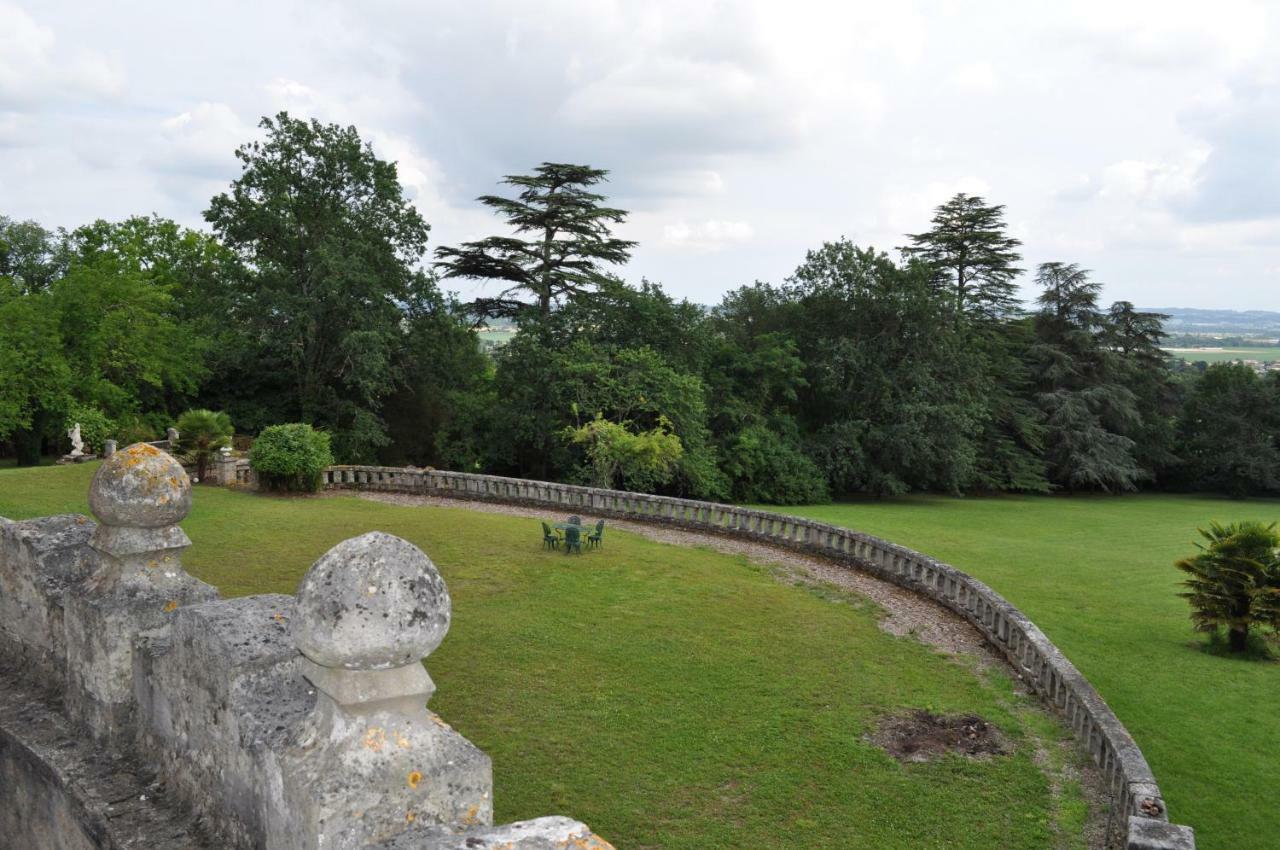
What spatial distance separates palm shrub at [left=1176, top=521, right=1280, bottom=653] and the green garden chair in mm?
11133

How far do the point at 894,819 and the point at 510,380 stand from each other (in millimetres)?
26716

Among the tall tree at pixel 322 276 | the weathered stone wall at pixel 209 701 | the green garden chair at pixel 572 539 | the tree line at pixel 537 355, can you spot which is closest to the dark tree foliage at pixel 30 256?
the tree line at pixel 537 355

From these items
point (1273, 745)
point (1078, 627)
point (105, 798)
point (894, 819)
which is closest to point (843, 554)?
point (1078, 627)

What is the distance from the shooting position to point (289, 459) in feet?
74.6

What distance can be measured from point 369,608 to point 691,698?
8.63 metres

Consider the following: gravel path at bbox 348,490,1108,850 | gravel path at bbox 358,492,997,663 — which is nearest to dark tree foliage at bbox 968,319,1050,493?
gravel path at bbox 358,492,997,663

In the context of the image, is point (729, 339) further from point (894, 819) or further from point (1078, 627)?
point (894, 819)

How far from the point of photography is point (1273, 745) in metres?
11.4

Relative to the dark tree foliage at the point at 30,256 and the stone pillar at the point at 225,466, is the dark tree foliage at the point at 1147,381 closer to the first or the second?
the stone pillar at the point at 225,466

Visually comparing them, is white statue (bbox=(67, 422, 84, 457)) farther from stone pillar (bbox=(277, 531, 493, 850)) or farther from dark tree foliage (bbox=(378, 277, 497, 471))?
stone pillar (bbox=(277, 531, 493, 850))

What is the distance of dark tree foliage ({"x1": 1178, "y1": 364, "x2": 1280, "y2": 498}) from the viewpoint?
45969 mm

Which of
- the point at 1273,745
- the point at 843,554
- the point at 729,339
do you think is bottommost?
the point at 1273,745

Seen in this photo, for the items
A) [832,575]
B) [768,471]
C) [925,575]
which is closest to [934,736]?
[925,575]

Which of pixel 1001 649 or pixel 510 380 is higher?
pixel 510 380
